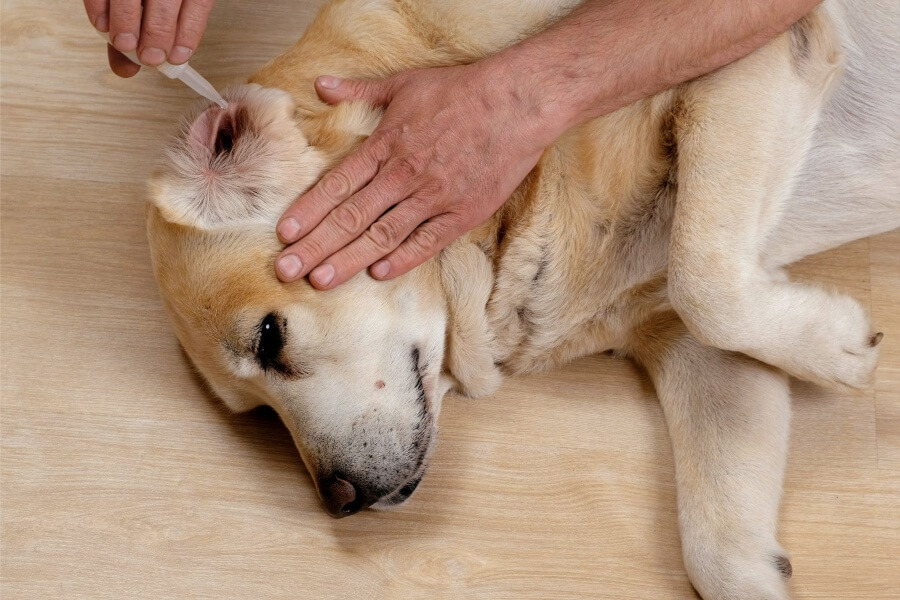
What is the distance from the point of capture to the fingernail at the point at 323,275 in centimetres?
184

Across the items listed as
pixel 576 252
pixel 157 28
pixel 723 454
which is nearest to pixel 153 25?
pixel 157 28

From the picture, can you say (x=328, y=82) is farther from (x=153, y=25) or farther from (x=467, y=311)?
(x=467, y=311)

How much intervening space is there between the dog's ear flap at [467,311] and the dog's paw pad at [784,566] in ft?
2.68

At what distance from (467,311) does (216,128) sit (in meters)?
0.72

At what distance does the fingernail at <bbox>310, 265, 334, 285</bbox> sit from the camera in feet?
6.05

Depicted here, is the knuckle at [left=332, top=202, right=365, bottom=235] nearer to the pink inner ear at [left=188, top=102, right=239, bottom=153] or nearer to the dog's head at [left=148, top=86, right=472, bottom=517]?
the dog's head at [left=148, top=86, right=472, bottom=517]

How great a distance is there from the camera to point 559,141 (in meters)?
2.02

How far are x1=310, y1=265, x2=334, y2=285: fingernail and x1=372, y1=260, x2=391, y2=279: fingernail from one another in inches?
4.0

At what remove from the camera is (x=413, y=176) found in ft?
6.14

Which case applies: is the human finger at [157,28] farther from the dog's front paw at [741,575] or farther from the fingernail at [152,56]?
the dog's front paw at [741,575]

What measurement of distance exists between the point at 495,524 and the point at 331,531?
42 centimetres

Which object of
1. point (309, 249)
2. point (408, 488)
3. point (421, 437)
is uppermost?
point (309, 249)

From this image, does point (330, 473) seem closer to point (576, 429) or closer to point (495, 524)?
point (495, 524)

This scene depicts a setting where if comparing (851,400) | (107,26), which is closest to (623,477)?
(851,400)
